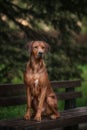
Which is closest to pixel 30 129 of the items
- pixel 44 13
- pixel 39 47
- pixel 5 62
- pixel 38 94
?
pixel 38 94

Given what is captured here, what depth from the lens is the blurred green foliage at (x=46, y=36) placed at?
10.7 m

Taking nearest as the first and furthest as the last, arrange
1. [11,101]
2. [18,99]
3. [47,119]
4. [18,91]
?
[47,119] < [11,101] < [18,99] < [18,91]

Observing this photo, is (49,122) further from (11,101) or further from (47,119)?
(11,101)

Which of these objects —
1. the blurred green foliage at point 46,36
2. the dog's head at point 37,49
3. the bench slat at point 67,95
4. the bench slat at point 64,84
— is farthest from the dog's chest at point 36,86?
the blurred green foliage at point 46,36

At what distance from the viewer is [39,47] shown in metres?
6.64

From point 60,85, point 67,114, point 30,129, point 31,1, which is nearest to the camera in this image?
point 30,129

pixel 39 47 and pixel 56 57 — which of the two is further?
pixel 56 57

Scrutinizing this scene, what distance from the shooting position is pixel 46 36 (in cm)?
1162

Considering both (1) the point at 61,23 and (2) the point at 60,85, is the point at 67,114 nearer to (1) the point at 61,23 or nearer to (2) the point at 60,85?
(2) the point at 60,85

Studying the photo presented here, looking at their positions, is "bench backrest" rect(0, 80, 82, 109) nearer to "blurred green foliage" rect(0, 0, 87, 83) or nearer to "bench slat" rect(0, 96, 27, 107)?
"bench slat" rect(0, 96, 27, 107)

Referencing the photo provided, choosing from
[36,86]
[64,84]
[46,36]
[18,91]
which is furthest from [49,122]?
[46,36]

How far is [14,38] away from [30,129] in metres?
5.30

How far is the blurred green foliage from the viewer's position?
10656 mm

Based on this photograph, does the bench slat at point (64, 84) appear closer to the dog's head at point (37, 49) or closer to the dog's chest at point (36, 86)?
the dog's chest at point (36, 86)
